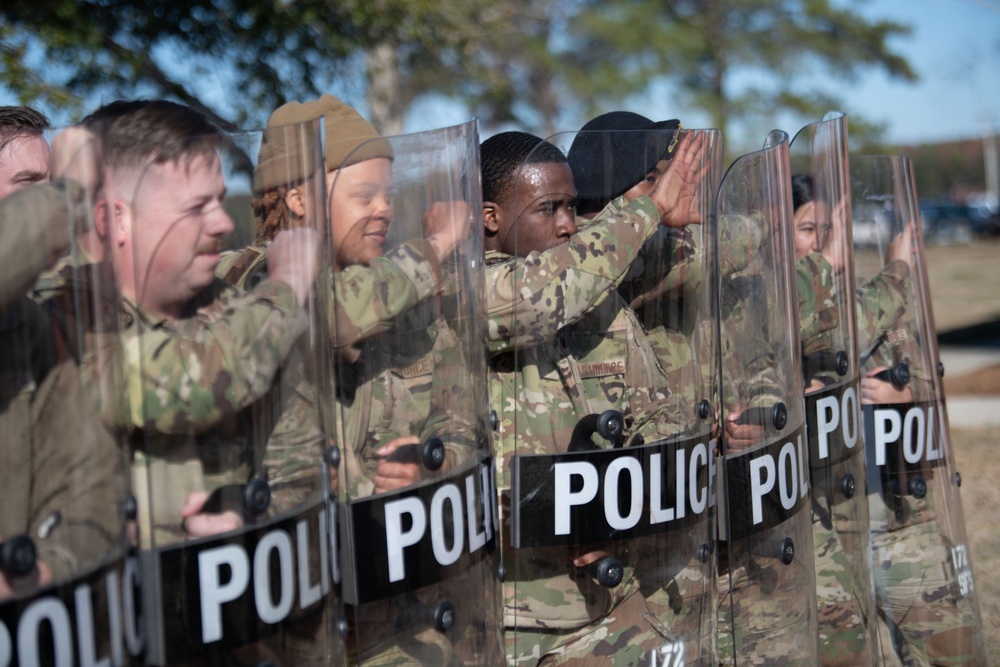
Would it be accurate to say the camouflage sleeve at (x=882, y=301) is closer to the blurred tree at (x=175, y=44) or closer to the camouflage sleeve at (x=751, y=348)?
the camouflage sleeve at (x=751, y=348)

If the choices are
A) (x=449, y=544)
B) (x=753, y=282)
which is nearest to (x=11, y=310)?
(x=449, y=544)

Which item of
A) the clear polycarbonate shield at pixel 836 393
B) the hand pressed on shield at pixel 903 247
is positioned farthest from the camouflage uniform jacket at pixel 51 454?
the hand pressed on shield at pixel 903 247

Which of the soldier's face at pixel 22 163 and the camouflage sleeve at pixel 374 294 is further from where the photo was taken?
→ the soldier's face at pixel 22 163

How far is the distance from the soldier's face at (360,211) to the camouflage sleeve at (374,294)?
0.03 metres

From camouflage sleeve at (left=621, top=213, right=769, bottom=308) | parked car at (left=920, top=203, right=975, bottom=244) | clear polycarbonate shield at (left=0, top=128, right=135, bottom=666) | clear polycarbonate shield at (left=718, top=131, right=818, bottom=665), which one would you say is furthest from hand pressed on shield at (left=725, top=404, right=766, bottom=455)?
parked car at (left=920, top=203, right=975, bottom=244)

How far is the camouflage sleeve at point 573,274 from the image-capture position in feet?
7.80

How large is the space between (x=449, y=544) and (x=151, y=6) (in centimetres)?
688

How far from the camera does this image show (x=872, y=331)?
3391 mm

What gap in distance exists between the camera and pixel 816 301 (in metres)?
2.93

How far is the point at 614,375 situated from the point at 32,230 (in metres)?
1.32

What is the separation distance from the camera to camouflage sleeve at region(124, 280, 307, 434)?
1.74 meters

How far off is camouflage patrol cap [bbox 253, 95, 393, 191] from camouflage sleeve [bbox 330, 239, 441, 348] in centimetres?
19

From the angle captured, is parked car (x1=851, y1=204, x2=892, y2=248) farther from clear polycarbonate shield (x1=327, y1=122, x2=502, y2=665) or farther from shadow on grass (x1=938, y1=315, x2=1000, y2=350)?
shadow on grass (x1=938, y1=315, x2=1000, y2=350)

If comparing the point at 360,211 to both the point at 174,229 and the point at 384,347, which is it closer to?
the point at 384,347
